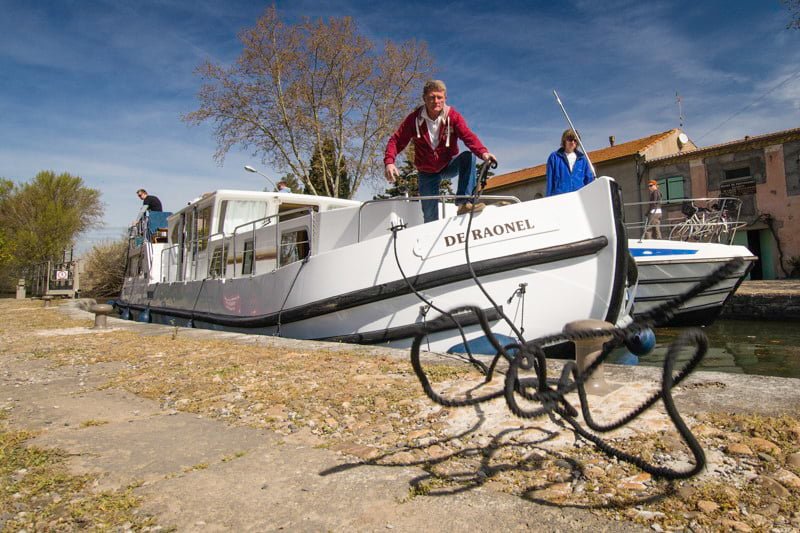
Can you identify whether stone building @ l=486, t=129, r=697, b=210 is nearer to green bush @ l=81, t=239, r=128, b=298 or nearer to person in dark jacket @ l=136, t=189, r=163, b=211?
person in dark jacket @ l=136, t=189, r=163, b=211

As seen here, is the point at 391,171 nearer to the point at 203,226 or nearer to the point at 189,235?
the point at 203,226

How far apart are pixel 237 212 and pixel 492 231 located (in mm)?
5061

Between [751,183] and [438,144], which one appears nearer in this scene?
[438,144]

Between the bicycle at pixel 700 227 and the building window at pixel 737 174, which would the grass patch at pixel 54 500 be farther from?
the building window at pixel 737 174

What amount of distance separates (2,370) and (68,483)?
127 inches

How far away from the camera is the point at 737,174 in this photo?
2136 cm

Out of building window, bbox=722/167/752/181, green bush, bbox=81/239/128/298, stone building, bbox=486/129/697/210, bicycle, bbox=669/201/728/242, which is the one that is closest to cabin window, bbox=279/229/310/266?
bicycle, bbox=669/201/728/242

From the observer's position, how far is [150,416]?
8.42 ft

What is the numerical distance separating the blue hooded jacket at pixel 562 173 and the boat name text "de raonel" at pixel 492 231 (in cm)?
99

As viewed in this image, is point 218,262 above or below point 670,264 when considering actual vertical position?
above

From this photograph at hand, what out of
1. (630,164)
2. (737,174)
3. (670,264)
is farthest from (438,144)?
(630,164)

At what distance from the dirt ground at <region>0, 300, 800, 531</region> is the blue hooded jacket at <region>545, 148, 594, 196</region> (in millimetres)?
2918

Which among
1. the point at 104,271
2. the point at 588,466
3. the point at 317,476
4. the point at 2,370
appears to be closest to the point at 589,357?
the point at 588,466

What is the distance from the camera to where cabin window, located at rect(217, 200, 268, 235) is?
812 centimetres
